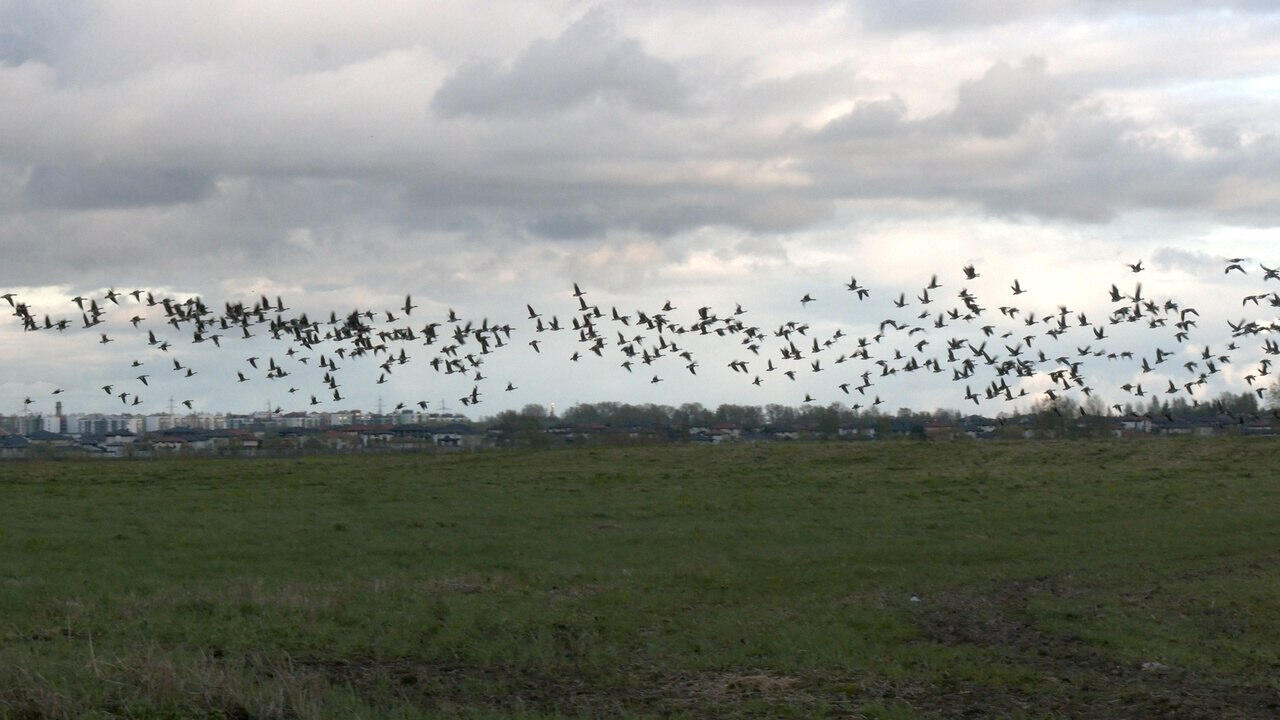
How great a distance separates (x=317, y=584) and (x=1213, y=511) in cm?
2787

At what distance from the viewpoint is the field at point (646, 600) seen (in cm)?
1588

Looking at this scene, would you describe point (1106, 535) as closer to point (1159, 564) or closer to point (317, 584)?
point (1159, 564)

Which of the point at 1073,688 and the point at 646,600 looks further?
the point at 646,600

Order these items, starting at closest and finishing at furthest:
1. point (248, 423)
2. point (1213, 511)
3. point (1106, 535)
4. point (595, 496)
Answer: point (1106, 535), point (1213, 511), point (595, 496), point (248, 423)

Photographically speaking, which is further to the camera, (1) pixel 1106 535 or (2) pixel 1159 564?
(1) pixel 1106 535

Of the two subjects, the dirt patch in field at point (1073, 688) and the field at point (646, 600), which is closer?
the dirt patch in field at point (1073, 688)

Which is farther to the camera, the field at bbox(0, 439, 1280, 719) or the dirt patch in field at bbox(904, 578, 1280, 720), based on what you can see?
the field at bbox(0, 439, 1280, 719)

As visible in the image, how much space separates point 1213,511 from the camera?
40469mm

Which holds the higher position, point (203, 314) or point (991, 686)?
point (203, 314)

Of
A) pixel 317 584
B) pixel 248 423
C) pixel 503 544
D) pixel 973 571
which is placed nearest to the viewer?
pixel 317 584

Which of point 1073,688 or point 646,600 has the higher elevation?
point 646,600

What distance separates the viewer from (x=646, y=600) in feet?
77.7

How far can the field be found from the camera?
15.9 m

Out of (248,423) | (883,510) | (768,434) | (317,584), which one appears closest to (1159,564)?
(883,510)
